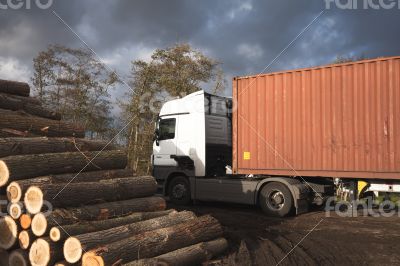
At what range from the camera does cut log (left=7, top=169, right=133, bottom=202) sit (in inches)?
213

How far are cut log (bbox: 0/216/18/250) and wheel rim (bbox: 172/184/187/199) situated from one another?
706 cm

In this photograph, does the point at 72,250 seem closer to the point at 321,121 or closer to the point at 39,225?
the point at 39,225

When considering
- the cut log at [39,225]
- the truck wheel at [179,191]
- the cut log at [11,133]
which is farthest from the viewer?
the truck wheel at [179,191]

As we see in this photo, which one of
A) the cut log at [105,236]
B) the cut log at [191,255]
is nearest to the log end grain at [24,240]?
the cut log at [105,236]

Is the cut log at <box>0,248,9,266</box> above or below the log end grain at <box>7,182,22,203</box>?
below

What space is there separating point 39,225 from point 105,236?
827 millimetres

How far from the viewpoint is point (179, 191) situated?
Answer: 1230 cm

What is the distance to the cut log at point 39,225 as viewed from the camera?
16.6 feet

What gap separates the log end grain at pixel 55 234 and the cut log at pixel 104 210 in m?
0.10

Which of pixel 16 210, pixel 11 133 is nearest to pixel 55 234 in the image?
pixel 16 210

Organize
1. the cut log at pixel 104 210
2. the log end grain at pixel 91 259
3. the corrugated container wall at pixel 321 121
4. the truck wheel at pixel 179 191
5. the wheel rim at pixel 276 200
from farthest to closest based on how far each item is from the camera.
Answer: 1. the truck wheel at pixel 179 191
2. the wheel rim at pixel 276 200
3. the corrugated container wall at pixel 321 121
4. the cut log at pixel 104 210
5. the log end grain at pixel 91 259

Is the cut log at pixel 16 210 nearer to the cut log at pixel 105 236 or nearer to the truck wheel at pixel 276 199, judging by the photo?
the cut log at pixel 105 236

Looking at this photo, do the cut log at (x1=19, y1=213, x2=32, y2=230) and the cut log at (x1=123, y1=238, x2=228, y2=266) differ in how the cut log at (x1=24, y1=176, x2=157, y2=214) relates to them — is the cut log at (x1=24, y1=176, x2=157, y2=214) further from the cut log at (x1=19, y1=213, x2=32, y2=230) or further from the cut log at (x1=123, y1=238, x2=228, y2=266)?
the cut log at (x1=123, y1=238, x2=228, y2=266)

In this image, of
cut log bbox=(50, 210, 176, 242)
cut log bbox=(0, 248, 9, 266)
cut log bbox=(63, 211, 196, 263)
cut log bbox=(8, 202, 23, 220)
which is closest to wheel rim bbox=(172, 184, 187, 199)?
cut log bbox=(50, 210, 176, 242)
